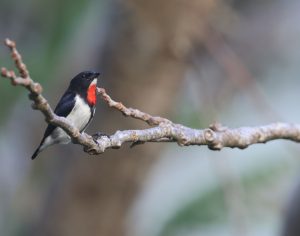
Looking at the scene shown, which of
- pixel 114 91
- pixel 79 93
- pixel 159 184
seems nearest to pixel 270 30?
pixel 159 184

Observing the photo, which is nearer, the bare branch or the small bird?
the bare branch

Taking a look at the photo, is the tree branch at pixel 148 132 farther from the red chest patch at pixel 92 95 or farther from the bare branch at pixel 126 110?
the red chest patch at pixel 92 95

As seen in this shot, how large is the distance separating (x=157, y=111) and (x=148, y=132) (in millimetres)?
2791

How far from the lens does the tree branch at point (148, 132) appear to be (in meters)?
1.40

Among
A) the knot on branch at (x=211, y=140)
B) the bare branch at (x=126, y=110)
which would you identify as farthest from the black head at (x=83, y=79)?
the knot on branch at (x=211, y=140)

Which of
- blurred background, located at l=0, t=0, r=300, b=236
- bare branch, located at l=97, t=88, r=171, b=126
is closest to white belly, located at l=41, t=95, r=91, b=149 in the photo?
bare branch, located at l=97, t=88, r=171, b=126

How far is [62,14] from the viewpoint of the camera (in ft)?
21.4

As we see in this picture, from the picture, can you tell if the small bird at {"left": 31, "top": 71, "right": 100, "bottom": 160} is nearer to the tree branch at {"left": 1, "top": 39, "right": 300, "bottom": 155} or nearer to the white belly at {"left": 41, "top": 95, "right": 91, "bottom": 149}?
the white belly at {"left": 41, "top": 95, "right": 91, "bottom": 149}

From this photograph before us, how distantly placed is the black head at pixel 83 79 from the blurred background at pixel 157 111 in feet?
3.35

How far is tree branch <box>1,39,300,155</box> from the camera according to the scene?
4.60ft

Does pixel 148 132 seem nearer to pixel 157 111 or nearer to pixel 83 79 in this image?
pixel 83 79

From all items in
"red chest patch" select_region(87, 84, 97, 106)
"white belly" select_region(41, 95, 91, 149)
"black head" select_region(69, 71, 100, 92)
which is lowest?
"white belly" select_region(41, 95, 91, 149)

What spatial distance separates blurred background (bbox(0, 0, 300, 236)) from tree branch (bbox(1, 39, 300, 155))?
0.54 m

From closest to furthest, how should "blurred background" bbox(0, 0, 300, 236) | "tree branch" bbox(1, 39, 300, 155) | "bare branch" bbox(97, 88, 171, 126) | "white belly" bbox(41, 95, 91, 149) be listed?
"tree branch" bbox(1, 39, 300, 155)
"bare branch" bbox(97, 88, 171, 126)
"white belly" bbox(41, 95, 91, 149)
"blurred background" bbox(0, 0, 300, 236)
